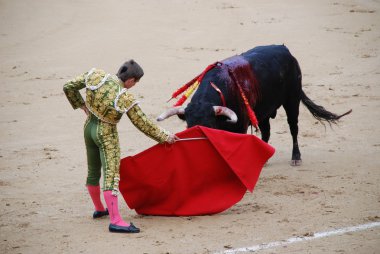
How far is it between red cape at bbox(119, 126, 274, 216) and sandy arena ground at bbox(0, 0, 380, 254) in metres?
0.14

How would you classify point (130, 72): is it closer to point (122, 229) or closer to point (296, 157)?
point (122, 229)

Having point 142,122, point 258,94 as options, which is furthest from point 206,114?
point 258,94

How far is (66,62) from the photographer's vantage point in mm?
11680

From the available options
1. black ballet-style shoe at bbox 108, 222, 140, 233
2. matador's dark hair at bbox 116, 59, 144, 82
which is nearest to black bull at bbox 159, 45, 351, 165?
matador's dark hair at bbox 116, 59, 144, 82

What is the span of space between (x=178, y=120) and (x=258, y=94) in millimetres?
2355

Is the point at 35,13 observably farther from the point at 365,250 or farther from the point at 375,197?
the point at 365,250

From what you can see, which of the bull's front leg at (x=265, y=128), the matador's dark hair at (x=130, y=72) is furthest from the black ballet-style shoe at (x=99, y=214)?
the bull's front leg at (x=265, y=128)

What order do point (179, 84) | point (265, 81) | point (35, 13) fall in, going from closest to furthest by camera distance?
point (265, 81)
point (179, 84)
point (35, 13)

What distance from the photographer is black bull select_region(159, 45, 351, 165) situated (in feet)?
19.4

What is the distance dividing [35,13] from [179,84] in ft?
20.5

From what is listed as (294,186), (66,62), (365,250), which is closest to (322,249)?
(365,250)

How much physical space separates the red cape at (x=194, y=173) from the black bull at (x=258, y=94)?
36cm

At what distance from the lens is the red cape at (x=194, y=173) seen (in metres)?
5.40

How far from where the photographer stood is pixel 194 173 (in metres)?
5.50
